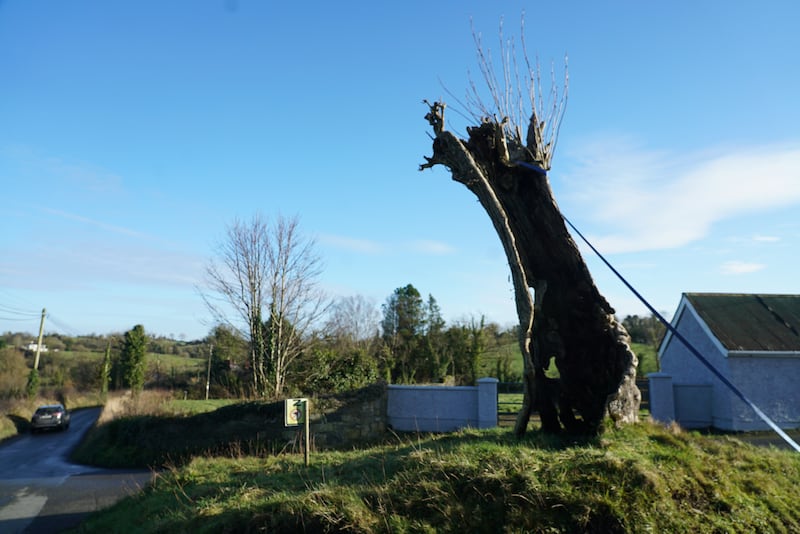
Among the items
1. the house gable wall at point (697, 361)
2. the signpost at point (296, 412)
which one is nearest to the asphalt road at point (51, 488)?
the signpost at point (296, 412)

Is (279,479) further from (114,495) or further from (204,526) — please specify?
(114,495)

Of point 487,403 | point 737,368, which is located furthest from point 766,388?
point 487,403

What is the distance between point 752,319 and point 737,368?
2.85 m

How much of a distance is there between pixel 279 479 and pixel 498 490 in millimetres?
3319

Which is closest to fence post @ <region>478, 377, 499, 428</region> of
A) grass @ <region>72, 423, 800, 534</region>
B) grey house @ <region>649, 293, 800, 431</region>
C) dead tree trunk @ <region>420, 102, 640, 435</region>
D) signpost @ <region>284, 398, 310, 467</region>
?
grey house @ <region>649, 293, 800, 431</region>

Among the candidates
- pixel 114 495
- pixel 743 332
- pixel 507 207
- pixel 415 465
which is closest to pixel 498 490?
pixel 415 465

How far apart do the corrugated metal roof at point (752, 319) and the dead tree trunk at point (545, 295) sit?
11.7m

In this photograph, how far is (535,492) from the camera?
16.3ft

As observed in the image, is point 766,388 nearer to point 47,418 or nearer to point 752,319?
point 752,319

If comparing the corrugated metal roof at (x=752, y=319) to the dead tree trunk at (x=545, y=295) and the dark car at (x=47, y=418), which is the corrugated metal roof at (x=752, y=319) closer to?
the dead tree trunk at (x=545, y=295)

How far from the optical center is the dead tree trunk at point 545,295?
23.1ft

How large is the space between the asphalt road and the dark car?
552cm

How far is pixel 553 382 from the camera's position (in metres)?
7.30

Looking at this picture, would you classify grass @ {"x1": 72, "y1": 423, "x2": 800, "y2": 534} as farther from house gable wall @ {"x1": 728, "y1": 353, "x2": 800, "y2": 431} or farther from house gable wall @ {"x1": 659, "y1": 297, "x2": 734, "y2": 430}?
house gable wall @ {"x1": 659, "y1": 297, "x2": 734, "y2": 430}
